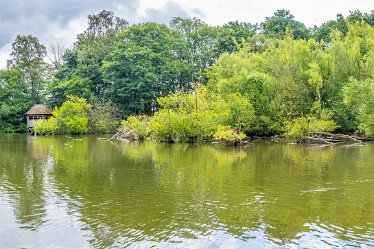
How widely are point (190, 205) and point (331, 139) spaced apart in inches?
1025

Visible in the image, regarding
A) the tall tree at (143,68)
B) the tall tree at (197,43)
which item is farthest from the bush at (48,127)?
the tall tree at (197,43)

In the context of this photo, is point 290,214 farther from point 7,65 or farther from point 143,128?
point 7,65

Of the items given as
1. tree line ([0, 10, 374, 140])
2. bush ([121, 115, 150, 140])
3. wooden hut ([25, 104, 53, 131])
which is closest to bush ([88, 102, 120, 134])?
tree line ([0, 10, 374, 140])

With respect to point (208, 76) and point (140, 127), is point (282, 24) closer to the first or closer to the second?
point (208, 76)

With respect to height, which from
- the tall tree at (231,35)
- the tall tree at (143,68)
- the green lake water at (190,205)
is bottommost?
the green lake water at (190,205)

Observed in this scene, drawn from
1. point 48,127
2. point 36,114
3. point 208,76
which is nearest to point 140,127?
point 208,76

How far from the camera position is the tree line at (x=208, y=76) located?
118ft

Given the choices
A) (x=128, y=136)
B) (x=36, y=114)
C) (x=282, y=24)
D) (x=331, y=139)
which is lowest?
(x=331, y=139)

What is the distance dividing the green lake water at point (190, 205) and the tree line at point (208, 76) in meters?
14.4

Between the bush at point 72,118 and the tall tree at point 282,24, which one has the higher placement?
A: the tall tree at point 282,24

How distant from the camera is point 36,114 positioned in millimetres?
62156

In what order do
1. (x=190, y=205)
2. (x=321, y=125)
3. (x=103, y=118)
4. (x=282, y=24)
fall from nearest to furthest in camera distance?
(x=190, y=205), (x=321, y=125), (x=103, y=118), (x=282, y=24)

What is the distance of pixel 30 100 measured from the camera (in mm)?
68125

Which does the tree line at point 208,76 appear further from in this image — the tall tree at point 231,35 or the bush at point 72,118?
the bush at point 72,118
